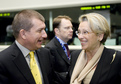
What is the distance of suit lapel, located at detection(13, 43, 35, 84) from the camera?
5.25 ft

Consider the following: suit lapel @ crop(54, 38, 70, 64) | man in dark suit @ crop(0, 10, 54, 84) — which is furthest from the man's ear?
suit lapel @ crop(54, 38, 70, 64)

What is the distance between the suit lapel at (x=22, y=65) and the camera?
160 cm

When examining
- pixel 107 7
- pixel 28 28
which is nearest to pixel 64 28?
pixel 107 7

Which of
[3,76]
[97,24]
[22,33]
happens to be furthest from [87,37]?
[3,76]

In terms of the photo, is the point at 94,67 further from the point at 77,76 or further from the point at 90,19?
the point at 90,19

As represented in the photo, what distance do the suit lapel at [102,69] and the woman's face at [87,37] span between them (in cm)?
17

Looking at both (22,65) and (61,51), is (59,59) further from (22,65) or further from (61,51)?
(22,65)

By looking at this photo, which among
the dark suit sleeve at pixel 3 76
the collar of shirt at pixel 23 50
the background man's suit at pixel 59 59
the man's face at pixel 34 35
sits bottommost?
the background man's suit at pixel 59 59

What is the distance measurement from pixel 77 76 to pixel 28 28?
784 mm

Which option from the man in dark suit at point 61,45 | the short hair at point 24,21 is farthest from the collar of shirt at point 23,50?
the man in dark suit at point 61,45

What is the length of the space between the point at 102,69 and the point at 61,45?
4.84 feet

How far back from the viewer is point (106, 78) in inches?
71.1

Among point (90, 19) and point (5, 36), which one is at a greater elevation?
point (90, 19)

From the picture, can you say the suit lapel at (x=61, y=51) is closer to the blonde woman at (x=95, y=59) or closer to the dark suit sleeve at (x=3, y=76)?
the blonde woman at (x=95, y=59)
